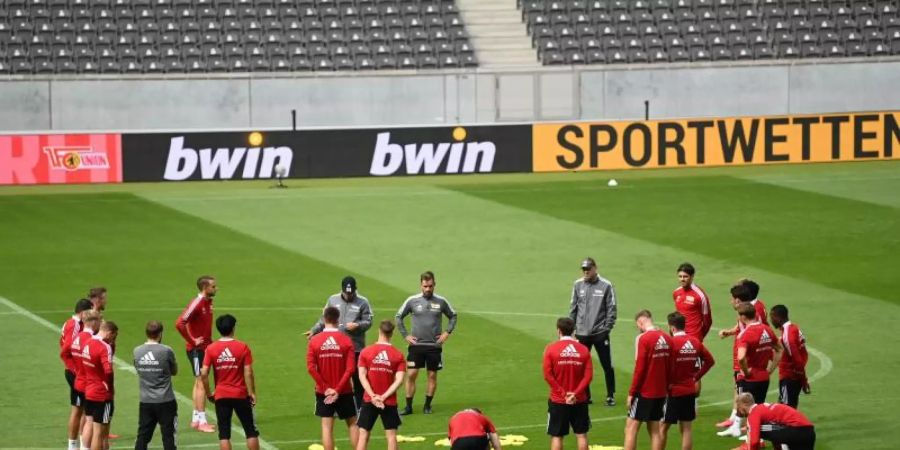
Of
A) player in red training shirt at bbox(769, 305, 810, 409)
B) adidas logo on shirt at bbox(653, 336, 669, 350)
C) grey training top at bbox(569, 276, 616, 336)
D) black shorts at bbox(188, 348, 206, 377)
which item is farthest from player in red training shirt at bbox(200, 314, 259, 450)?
player in red training shirt at bbox(769, 305, 810, 409)

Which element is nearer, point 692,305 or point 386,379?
point 386,379

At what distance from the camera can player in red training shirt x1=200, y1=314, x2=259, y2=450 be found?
16922 millimetres

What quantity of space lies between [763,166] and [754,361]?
27.9 meters

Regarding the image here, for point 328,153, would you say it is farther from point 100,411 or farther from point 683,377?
point 683,377

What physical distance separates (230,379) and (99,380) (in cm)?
147

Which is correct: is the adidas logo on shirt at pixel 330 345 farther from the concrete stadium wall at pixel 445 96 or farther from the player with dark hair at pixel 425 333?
the concrete stadium wall at pixel 445 96

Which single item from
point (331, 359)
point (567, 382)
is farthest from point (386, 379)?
point (567, 382)

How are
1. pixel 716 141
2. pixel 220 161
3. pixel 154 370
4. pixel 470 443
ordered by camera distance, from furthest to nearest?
pixel 716 141 → pixel 220 161 → pixel 154 370 → pixel 470 443

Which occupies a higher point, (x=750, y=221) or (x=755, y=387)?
(x=750, y=221)

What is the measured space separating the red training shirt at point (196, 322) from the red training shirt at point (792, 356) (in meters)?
7.16

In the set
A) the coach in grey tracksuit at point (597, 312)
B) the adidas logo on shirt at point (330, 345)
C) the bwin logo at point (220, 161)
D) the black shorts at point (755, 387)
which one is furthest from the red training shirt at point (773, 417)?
the bwin logo at point (220, 161)

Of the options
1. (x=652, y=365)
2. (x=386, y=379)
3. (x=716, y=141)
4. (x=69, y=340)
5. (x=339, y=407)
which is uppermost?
(x=716, y=141)

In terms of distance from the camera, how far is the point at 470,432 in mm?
14539

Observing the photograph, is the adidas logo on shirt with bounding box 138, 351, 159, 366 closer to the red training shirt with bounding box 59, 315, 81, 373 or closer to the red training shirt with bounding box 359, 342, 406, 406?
the red training shirt with bounding box 59, 315, 81, 373
